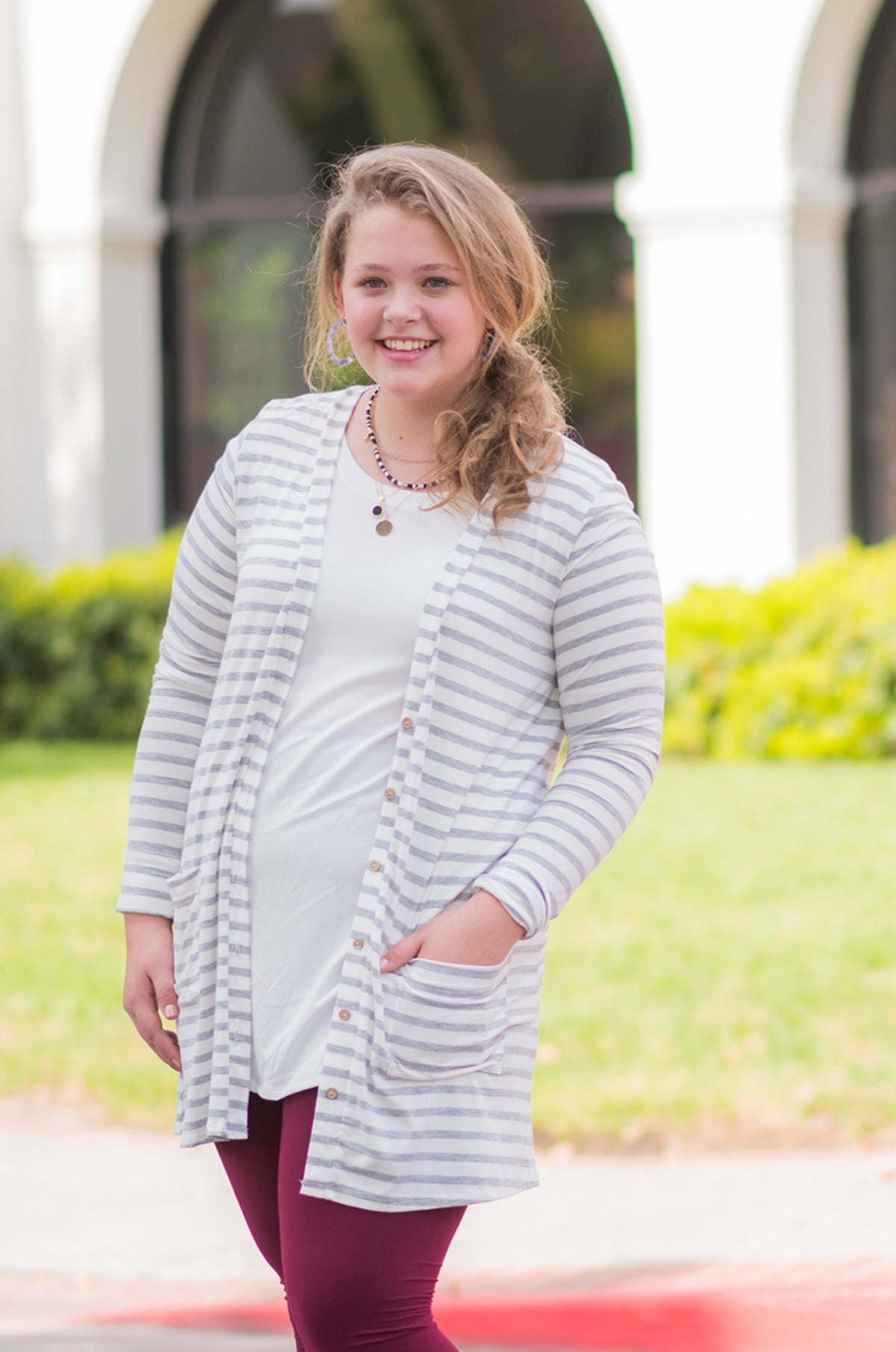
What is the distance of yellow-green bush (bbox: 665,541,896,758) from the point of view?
27.1 ft

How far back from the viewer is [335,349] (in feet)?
8.12

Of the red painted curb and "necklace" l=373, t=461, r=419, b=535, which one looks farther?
the red painted curb

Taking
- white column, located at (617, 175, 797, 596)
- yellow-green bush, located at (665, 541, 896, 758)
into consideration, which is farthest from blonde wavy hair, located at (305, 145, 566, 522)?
white column, located at (617, 175, 797, 596)

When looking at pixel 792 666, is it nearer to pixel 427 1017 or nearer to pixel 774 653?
pixel 774 653

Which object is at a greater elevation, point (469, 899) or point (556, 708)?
point (556, 708)

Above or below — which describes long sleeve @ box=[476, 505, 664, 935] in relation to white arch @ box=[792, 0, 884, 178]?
below

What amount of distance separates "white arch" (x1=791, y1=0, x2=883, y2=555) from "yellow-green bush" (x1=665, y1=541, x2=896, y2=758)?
94 centimetres

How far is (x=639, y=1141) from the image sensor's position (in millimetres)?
4801

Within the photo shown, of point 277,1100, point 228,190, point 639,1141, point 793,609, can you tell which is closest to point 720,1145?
point 639,1141

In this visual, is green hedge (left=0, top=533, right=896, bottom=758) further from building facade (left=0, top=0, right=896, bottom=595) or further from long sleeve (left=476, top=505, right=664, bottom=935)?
long sleeve (left=476, top=505, right=664, bottom=935)

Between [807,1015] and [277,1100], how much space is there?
3.45 m

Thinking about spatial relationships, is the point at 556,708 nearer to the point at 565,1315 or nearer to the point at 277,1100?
the point at 277,1100

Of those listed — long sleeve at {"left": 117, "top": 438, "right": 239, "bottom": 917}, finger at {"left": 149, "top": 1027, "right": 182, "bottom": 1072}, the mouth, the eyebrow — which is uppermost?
the eyebrow

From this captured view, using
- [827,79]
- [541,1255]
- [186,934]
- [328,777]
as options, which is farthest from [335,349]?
[827,79]
